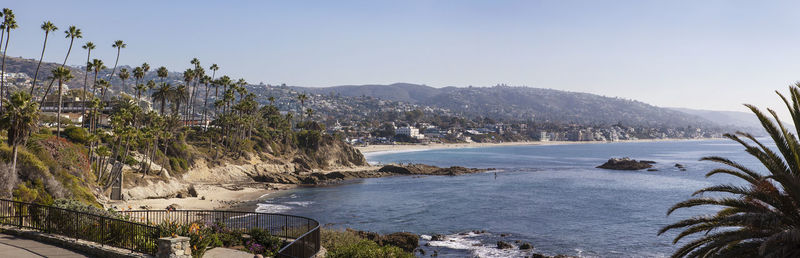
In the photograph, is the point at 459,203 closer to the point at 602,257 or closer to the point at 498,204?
the point at 498,204

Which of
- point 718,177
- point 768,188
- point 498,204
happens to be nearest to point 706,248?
point 768,188

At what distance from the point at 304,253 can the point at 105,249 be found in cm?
618

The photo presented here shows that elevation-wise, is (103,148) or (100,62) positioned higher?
(100,62)

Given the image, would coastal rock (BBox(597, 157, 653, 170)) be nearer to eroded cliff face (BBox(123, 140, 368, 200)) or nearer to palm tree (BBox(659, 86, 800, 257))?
eroded cliff face (BBox(123, 140, 368, 200))

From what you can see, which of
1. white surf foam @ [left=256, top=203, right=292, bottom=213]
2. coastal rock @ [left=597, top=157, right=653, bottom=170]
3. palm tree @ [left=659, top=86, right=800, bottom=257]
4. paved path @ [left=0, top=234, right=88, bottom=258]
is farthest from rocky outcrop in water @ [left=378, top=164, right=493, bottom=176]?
palm tree @ [left=659, top=86, right=800, bottom=257]

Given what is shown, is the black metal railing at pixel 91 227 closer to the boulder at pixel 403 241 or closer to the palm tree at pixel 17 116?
the palm tree at pixel 17 116

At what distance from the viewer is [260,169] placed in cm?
8181

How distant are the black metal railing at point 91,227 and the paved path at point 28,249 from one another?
2.47ft

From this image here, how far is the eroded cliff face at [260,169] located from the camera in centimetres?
5284

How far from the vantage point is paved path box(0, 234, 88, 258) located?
54.1ft

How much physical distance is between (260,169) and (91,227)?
64505 millimetres

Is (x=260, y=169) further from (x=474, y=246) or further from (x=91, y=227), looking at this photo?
(x=91, y=227)

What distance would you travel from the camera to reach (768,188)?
1127cm

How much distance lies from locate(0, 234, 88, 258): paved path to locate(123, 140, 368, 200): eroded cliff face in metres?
31.4
